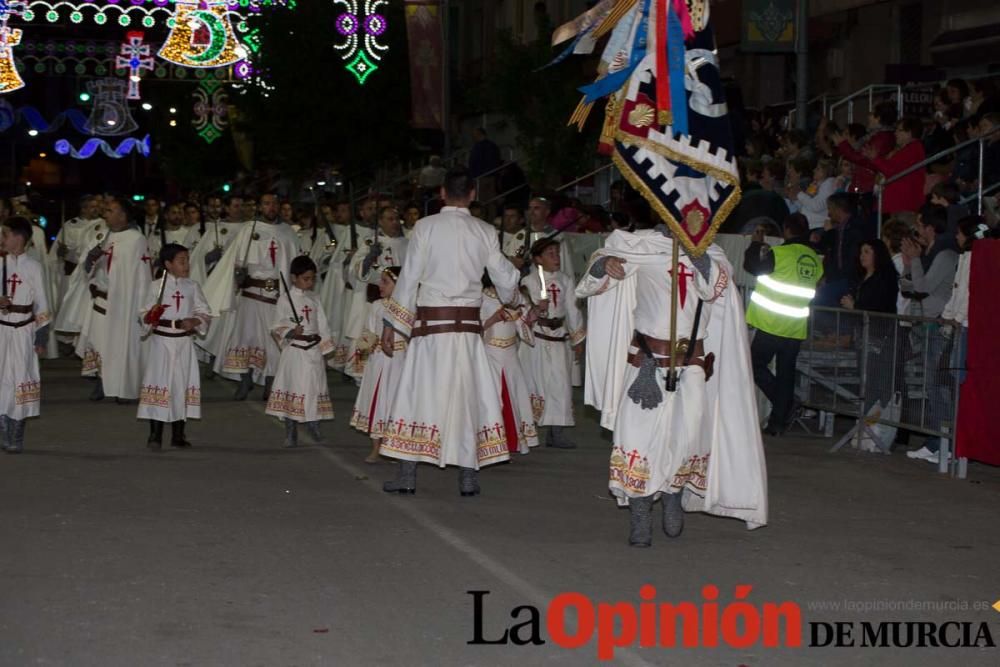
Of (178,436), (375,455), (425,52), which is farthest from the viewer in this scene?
(425,52)

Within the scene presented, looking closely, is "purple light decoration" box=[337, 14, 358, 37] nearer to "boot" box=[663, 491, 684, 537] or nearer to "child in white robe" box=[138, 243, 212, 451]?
"child in white robe" box=[138, 243, 212, 451]

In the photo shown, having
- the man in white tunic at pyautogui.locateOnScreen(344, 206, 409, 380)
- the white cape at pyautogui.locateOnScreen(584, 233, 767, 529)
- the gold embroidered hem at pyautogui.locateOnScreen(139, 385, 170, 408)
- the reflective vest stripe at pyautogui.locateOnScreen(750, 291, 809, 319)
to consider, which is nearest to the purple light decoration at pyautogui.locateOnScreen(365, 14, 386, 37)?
the man in white tunic at pyautogui.locateOnScreen(344, 206, 409, 380)

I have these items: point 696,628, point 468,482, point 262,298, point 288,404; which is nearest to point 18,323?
point 288,404

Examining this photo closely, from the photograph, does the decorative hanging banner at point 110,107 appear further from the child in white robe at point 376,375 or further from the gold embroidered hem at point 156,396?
the child in white robe at point 376,375

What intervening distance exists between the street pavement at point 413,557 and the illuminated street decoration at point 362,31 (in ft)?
60.4

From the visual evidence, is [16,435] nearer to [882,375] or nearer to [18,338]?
[18,338]

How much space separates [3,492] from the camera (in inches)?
425

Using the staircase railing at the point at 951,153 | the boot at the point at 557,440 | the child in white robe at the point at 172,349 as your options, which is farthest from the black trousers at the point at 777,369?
the child in white robe at the point at 172,349

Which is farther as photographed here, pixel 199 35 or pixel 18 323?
pixel 199 35

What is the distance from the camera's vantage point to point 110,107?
1740 inches

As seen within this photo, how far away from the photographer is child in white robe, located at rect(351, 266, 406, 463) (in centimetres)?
1204

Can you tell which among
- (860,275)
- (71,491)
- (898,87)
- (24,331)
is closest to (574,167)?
→ (898,87)

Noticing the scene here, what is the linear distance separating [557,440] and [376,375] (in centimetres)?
180

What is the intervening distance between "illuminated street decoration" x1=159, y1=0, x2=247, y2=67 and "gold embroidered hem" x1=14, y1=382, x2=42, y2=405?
1994cm
